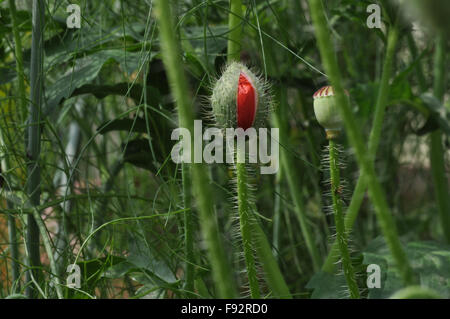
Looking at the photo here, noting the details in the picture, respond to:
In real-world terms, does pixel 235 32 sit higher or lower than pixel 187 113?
higher

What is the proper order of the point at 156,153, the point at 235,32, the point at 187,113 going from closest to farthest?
the point at 187,113
the point at 235,32
the point at 156,153

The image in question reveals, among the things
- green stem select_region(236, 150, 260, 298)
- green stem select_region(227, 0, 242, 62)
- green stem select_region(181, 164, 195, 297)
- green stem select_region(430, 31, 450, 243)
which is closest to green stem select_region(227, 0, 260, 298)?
green stem select_region(236, 150, 260, 298)

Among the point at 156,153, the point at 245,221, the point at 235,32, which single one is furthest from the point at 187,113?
the point at 156,153

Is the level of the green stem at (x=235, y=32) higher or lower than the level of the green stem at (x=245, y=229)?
higher

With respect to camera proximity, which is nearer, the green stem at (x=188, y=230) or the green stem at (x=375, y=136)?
the green stem at (x=188, y=230)

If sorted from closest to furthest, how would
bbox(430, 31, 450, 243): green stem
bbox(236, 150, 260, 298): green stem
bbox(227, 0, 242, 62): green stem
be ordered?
bbox(236, 150, 260, 298): green stem → bbox(227, 0, 242, 62): green stem → bbox(430, 31, 450, 243): green stem

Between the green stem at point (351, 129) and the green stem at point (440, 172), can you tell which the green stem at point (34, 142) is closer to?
the green stem at point (351, 129)

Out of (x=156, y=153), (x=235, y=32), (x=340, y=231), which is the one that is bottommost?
(x=340, y=231)

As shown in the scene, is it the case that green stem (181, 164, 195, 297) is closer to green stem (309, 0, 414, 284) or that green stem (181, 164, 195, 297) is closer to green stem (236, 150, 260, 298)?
green stem (236, 150, 260, 298)

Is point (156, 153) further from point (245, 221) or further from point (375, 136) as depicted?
point (245, 221)

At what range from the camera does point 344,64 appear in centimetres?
152

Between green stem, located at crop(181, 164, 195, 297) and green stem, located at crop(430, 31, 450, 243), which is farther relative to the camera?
green stem, located at crop(430, 31, 450, 243)

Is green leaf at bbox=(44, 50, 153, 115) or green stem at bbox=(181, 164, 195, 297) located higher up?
green leaf at bbox=(44, 50, 153, 115)

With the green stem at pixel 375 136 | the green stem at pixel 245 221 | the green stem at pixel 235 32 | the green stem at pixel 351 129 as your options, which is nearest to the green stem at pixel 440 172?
the green stem at pixel 375 136
